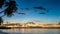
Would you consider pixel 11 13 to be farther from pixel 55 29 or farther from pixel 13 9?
pixel 55 29

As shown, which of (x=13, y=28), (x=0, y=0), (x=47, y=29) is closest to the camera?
(x=0, y=0)

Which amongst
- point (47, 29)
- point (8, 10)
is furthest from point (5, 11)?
point (47, 29)

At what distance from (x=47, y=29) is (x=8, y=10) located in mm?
2880

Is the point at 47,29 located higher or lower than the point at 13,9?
lower

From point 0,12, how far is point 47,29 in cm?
329

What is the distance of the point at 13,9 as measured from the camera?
12.8 metres

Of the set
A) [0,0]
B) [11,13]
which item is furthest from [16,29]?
[0,0]

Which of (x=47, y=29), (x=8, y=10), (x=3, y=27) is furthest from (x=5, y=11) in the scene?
(x=47, y=29)

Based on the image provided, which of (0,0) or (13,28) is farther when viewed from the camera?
(13,28)

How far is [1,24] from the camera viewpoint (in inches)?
508

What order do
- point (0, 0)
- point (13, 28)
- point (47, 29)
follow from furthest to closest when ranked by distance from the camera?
point (47, 29)
point (13, 28)
point (0, 0)

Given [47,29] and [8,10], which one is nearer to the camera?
[8,10]

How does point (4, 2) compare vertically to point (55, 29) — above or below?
above

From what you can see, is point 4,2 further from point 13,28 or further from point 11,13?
point 13,28
